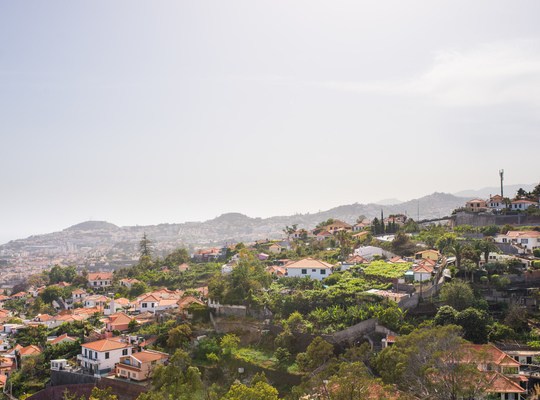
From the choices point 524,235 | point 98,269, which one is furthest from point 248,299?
point 98,269

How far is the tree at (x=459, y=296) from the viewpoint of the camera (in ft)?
95.3

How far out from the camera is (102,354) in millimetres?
31984

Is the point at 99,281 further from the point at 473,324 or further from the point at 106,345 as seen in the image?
the point at 473,324

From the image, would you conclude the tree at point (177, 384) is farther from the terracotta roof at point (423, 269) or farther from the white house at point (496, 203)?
the white house at point (496, 203)

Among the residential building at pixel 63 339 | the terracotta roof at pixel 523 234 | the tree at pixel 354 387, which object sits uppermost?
the terracotta roof at pixel 523 234

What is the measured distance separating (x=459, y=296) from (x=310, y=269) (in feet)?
43.3

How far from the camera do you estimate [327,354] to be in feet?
82.0

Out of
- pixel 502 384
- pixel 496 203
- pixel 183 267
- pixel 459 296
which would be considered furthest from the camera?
pixel 183 267

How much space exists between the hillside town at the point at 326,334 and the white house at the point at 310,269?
10 cm

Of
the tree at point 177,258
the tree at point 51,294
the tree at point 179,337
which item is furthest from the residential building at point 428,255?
the tree at point 51,294

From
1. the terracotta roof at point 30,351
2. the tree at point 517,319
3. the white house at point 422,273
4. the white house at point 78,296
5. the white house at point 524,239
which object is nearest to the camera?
the tree at point 517,319

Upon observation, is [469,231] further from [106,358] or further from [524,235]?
[106,358]

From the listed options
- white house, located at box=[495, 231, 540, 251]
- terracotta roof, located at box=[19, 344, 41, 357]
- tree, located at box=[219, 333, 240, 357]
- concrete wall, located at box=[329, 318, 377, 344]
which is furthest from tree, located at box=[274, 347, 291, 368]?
white house, located at box=[495, 231, 540, 251]

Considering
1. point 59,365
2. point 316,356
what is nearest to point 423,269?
point 316,356
